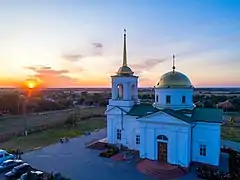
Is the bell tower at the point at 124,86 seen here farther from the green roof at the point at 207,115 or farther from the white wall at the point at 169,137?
the green roof at the point at 207,115

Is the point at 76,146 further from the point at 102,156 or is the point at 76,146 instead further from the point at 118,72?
the point at 118,72

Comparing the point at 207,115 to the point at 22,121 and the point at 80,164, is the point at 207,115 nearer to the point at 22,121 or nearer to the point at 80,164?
the point at 80,164

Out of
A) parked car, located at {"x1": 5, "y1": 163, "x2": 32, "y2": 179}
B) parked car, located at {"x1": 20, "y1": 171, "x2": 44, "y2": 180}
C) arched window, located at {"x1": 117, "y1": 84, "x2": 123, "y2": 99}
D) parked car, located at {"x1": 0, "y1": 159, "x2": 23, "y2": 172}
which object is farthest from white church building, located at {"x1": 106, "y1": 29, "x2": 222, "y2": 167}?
parked car, located at {"x1": 0, "y1": 159, "x2": 23, "y2": 172}

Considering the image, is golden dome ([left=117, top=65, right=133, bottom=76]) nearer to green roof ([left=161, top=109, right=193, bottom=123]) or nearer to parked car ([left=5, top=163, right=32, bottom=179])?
green roof ([left=161, top=109, right=193, bottom=123])

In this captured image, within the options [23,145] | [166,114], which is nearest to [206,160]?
[166,114]

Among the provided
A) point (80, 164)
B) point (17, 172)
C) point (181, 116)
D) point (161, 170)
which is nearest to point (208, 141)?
point (181, 116)

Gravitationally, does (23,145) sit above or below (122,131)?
below

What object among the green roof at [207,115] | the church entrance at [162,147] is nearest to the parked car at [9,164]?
the church entrance at [162,147]
